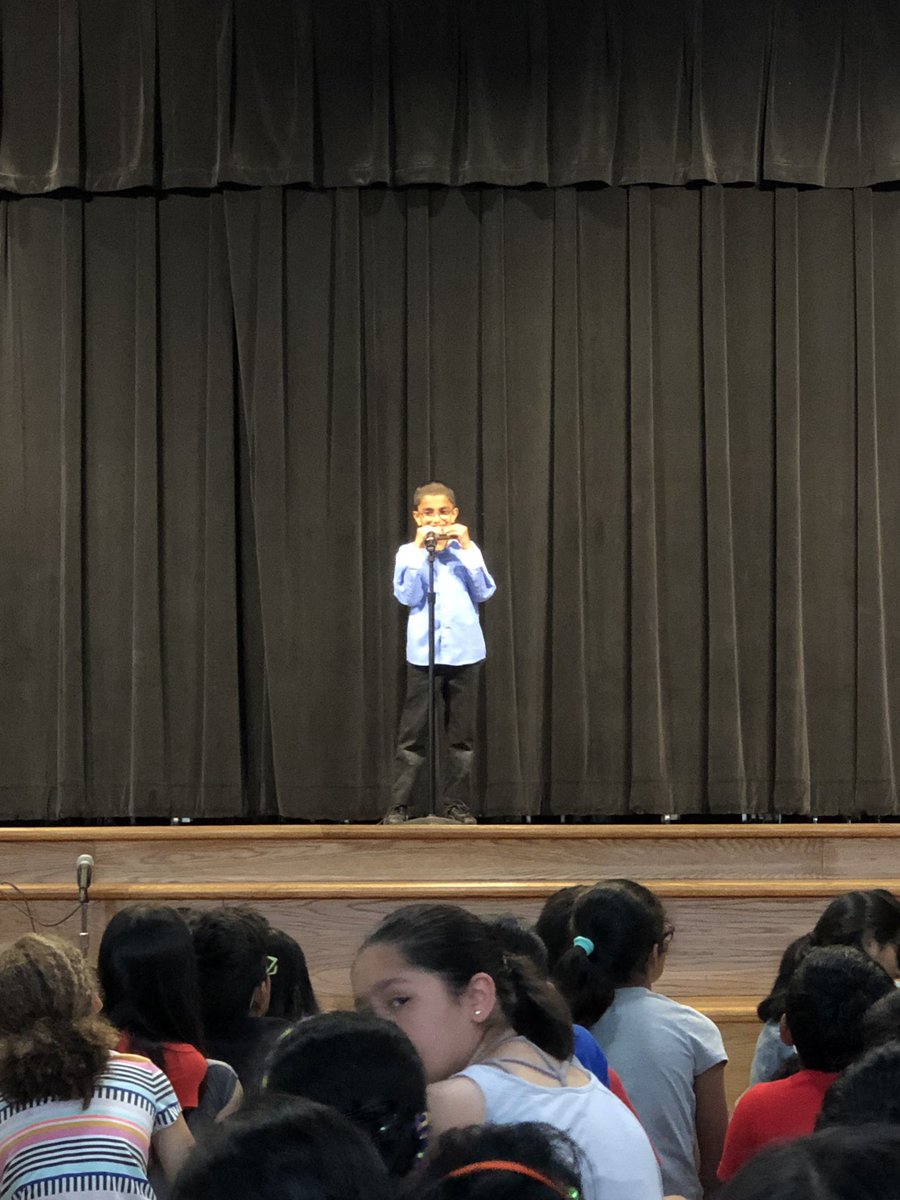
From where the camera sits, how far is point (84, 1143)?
1.92 metres

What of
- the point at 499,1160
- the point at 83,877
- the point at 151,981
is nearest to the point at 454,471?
the point at 83,877

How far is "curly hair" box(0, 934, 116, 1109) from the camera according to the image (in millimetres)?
1932

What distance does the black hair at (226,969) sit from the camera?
2.48 meters

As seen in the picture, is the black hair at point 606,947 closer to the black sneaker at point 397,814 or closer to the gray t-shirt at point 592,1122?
the gray t-shirt at point 592,1122

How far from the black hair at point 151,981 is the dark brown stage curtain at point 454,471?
5230mm

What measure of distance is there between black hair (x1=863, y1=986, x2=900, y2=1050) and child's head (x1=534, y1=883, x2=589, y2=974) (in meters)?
0.69

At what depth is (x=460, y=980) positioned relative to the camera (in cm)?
172

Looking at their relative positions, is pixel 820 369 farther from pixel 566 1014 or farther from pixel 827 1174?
pixel 827 1174

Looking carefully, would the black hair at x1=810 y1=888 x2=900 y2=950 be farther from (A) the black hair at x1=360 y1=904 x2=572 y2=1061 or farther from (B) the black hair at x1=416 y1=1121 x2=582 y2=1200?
(B) the black hair at x1=416 y1=1121 x2=582 y2=1200

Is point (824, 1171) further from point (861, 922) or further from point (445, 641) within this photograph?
point (445, 641)

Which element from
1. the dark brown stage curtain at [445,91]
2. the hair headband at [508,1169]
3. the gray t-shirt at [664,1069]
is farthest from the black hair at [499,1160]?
the dark brown stage curtain at [445,91]

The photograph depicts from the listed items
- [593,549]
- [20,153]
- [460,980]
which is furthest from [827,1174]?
[20,153]

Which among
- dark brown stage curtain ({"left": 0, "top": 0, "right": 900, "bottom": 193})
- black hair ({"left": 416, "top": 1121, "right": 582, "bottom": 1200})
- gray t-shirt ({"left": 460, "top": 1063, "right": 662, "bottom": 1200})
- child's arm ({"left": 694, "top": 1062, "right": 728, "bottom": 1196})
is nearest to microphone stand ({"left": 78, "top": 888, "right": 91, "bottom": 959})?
child's arm ({"left": 694, "top": 1062, "right": 728, "bottom": 1196})

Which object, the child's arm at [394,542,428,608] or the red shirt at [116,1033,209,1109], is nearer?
the red shirt at [116,1033,209,1109]
